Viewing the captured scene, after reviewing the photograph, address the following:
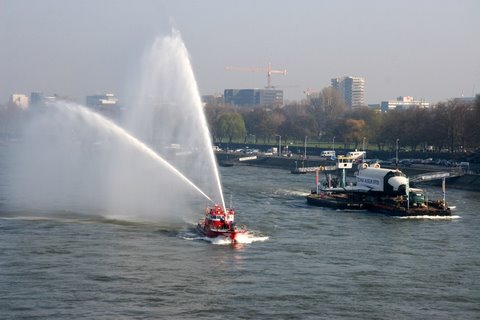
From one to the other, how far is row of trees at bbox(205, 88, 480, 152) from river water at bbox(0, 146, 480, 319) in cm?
5762

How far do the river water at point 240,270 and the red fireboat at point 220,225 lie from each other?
32.6 inches

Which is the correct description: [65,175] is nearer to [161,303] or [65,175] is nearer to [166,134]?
[166,134]

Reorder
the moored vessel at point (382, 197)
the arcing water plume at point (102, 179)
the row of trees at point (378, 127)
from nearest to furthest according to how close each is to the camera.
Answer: the arcing water plume at point (102, 179) < the moored vessel at point (382, 197) < the row of trees at point (378, 127)

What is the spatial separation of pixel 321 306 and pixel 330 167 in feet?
254

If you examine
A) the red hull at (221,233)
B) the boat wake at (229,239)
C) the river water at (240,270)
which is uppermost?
the red hull at (221,233)

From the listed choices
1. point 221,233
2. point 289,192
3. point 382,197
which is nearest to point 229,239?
point 221,233

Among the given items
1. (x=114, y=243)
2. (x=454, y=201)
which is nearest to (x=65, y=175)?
(x=454, y=201)

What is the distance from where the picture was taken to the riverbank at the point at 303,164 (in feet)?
293

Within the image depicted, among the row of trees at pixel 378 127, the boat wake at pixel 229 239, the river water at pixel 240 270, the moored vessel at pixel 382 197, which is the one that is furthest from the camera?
the row of trees at pixel 378 127

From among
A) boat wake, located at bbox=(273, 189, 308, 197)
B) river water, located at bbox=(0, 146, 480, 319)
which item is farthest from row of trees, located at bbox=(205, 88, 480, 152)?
river water, located at bbox=(0, 146, 480, 319)

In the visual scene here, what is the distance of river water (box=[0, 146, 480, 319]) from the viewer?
33.1 meters

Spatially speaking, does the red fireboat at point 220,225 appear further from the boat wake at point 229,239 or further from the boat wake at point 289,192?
the boat wake at point 289,192

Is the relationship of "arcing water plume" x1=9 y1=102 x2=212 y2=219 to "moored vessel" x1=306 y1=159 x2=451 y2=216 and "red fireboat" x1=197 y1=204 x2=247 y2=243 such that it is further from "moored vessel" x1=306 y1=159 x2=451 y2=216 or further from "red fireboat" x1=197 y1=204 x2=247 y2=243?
"moored vessel" x1=306 y1=159 x2=451 y2=216

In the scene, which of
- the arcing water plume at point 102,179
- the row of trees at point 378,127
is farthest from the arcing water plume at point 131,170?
the row of trees at point 378,127
